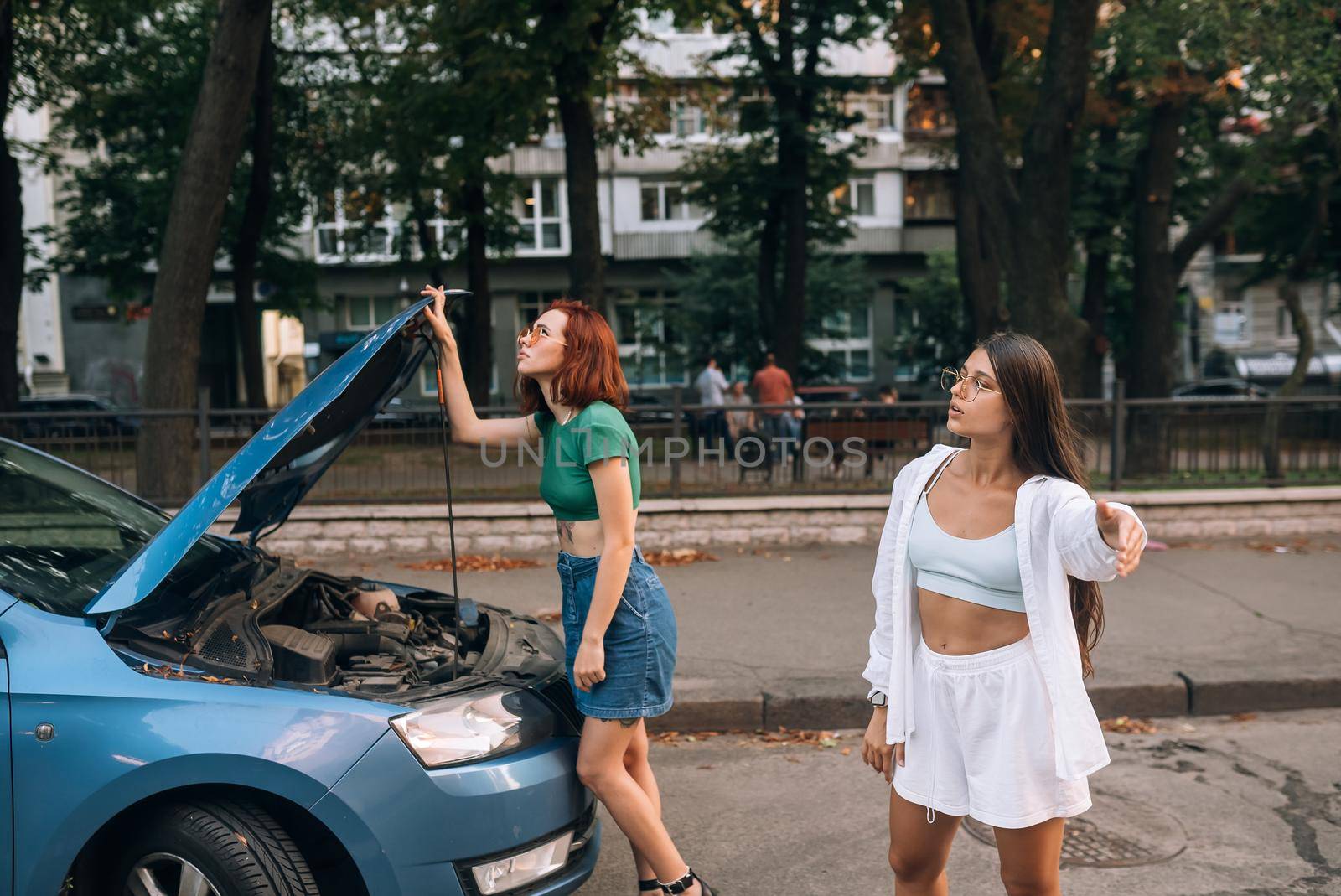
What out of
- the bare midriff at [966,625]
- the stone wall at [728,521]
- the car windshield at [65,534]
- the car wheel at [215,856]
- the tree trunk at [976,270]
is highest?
the tree trunk at [976,270]

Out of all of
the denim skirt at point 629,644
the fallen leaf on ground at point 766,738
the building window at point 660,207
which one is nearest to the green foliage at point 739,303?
the building window at point 660,207

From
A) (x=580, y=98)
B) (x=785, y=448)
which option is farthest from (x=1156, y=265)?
(x=785, y=448)

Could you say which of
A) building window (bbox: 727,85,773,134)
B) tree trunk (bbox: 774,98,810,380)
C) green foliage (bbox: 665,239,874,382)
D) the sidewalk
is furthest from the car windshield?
green foliage (bbox: 665,239,874,382)

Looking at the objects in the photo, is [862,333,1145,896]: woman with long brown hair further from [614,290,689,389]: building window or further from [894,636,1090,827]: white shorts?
[614,290,689,389]: building window

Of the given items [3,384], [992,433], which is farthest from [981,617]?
[3,384]

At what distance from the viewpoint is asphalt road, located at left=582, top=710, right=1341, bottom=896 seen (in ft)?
13.6

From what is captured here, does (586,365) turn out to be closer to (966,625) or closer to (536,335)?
(536,335)

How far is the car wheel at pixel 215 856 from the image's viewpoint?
2924mm

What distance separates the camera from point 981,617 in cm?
280

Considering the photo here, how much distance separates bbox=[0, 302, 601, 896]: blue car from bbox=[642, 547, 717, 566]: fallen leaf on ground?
612 cm

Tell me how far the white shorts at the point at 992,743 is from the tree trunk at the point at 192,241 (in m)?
8.30

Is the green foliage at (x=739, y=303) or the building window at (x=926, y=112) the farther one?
the building window at (x=926, y=112)

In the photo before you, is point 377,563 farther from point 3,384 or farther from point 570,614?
point 3,384

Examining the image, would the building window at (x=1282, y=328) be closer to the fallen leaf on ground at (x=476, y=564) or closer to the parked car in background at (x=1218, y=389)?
the parked car in background at (x=1218, y=389)
